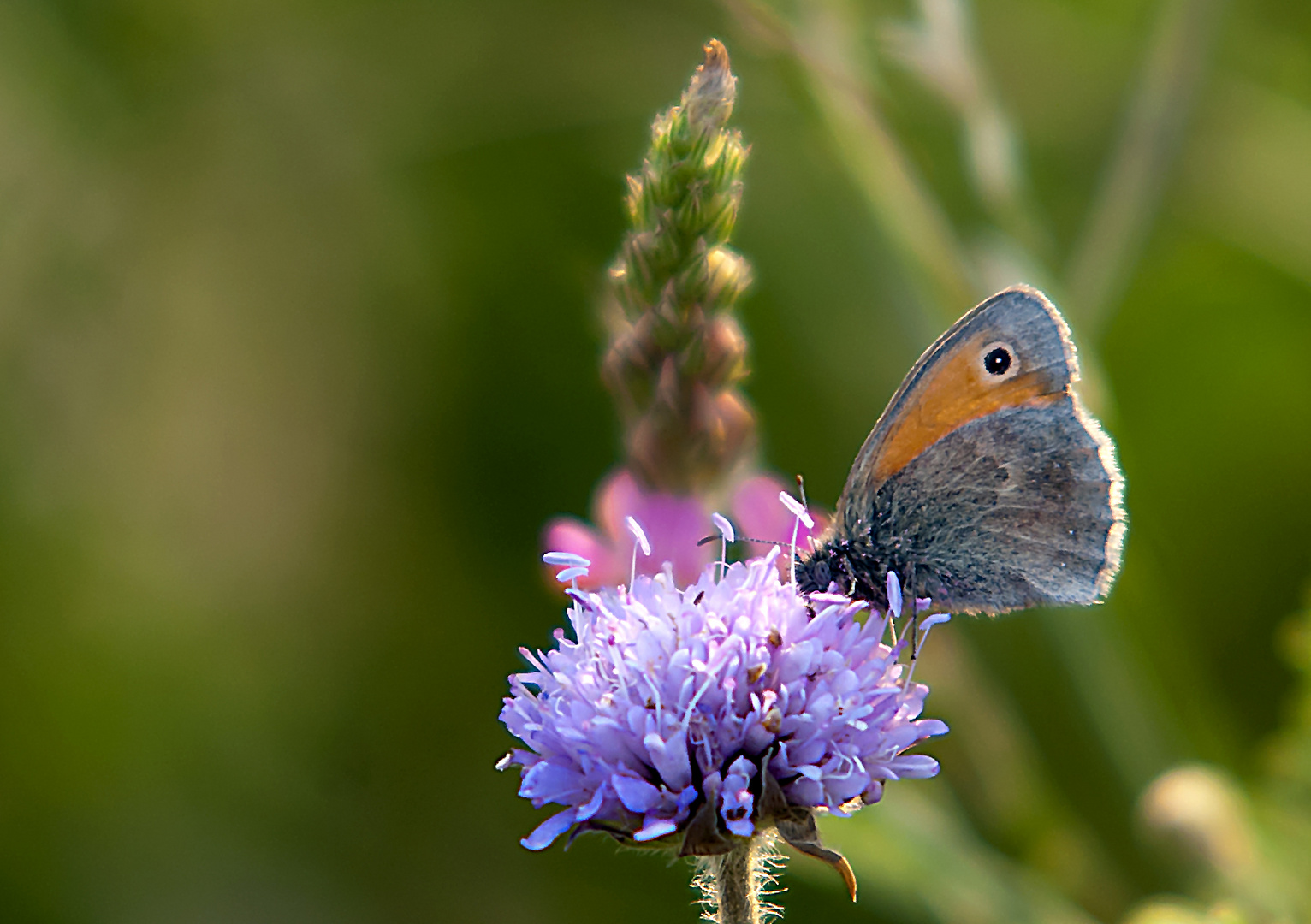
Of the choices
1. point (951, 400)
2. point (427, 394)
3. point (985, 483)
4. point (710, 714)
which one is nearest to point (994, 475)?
point (985, 483)

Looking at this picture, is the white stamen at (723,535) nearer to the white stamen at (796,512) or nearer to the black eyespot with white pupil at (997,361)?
the white stamen at (796,512)

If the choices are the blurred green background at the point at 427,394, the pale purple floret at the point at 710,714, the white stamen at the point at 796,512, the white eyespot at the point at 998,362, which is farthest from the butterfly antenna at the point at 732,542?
the blurred green background at the point at 427,394

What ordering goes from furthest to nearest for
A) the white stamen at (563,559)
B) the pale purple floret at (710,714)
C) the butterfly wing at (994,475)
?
the butterfly wing at (994,475) → the white stamen at (563,559) → the pale purple floret at (710,714)

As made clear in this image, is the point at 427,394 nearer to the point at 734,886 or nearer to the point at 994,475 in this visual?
the point at 994,475

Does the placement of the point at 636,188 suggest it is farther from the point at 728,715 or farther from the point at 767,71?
the point at 767,71

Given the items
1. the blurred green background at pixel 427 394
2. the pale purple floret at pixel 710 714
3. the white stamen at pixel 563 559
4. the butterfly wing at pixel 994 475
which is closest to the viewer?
the pale purple floret at pixel 710 714
